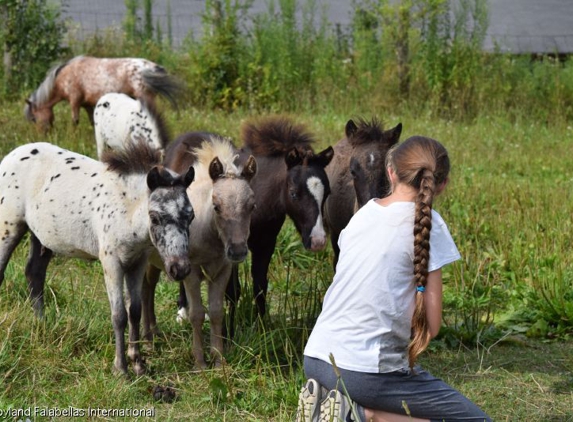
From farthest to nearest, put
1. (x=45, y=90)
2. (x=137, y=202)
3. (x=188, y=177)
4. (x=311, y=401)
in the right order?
1. (x=45, y=90)
2. (x=137, y=202)
3. (x=188, y=177)
4. (x=311, y=401)

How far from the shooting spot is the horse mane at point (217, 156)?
19.5 ft

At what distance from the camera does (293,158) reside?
6402mm

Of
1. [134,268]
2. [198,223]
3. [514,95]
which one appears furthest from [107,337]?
[514,95]

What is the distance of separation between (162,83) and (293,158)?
6.97m

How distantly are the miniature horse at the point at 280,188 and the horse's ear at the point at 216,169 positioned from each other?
62 cm

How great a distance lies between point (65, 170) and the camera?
6.20 metres

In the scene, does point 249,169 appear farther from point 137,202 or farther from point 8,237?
point 8,237

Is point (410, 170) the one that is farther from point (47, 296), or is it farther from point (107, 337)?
point (47, 296)

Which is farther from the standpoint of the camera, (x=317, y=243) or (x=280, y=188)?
(x=280, y=188)

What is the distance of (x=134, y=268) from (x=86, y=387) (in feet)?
2.97

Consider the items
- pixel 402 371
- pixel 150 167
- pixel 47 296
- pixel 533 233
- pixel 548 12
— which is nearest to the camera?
pixel 402 371

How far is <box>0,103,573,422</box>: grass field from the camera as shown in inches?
210

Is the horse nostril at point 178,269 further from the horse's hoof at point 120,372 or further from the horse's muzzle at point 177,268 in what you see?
the horse's hoof at point 120,372

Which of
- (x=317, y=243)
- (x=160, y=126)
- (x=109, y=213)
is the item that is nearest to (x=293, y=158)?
(x=317, y=243)
